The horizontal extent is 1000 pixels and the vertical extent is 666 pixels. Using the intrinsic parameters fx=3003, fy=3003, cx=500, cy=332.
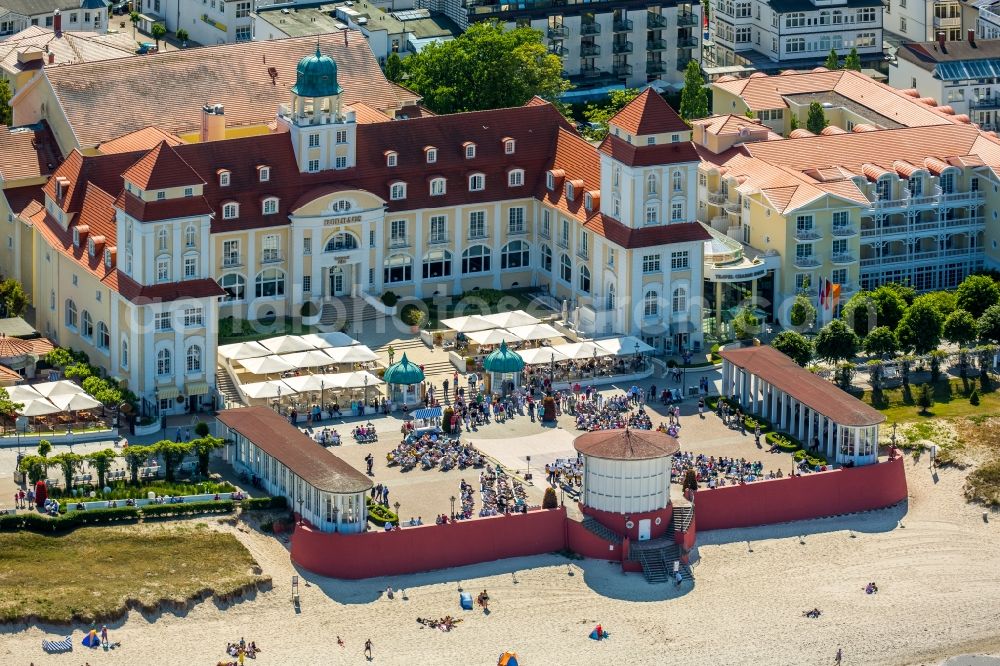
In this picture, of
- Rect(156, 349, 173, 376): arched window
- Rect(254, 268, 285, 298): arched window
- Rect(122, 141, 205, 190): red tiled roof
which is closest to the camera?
Rect(122, 141, 205, 190): red tiled roof

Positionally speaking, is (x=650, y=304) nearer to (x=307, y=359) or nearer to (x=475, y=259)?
(x=475, y=259)

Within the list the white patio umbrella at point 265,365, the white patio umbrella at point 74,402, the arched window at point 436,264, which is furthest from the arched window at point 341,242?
the white patio umbrella at point 74,402

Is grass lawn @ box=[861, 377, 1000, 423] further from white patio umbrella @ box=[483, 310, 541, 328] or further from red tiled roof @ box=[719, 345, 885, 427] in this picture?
white patio umbrella @ box=[483, 310, 541, 328]

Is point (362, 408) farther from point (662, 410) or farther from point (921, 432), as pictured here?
point (921, 432)

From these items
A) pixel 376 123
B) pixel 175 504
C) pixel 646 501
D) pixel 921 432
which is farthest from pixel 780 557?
pixel 376 123

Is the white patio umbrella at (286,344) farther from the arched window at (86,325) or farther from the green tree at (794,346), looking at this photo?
the green tree at (794,346)

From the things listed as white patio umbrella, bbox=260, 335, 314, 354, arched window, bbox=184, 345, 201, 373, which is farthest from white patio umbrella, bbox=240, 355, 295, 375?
arched window, bbox=184, 345, 201, 373

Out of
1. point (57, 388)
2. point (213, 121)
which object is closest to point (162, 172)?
point (57, 388)
